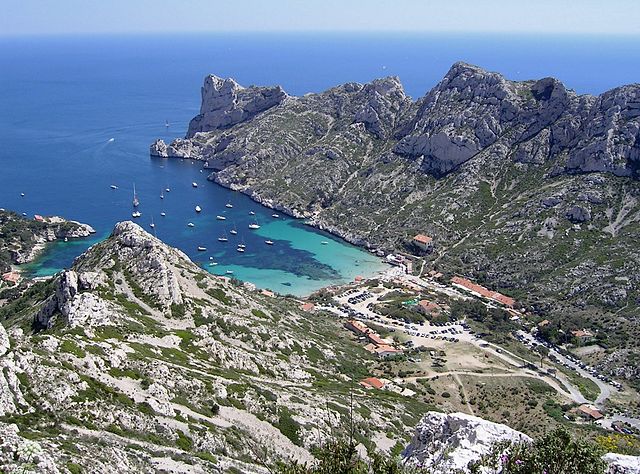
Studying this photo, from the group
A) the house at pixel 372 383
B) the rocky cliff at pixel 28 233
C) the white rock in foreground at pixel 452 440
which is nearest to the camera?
the white rock in foreground at pixel 452 440

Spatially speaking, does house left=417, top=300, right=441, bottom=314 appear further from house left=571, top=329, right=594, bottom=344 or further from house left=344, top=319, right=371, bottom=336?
house left=571, top=329, right=594, bottom=344

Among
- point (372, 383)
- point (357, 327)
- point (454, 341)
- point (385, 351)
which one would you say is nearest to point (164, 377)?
point (372, 383)

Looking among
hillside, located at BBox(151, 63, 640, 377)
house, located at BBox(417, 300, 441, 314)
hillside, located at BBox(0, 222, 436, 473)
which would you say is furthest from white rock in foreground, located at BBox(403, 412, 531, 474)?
house, located at BBox(417, 300, 441, 314)

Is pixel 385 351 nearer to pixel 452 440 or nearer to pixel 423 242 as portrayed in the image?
pixel 423 242

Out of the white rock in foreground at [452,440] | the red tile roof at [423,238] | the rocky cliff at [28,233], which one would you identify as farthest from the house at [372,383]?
the rocky cliff at [28,233]

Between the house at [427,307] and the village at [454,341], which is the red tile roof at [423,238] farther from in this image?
the house at [427,307]

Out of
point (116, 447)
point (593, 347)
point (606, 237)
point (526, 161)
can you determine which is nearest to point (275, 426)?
point (116, 447)
